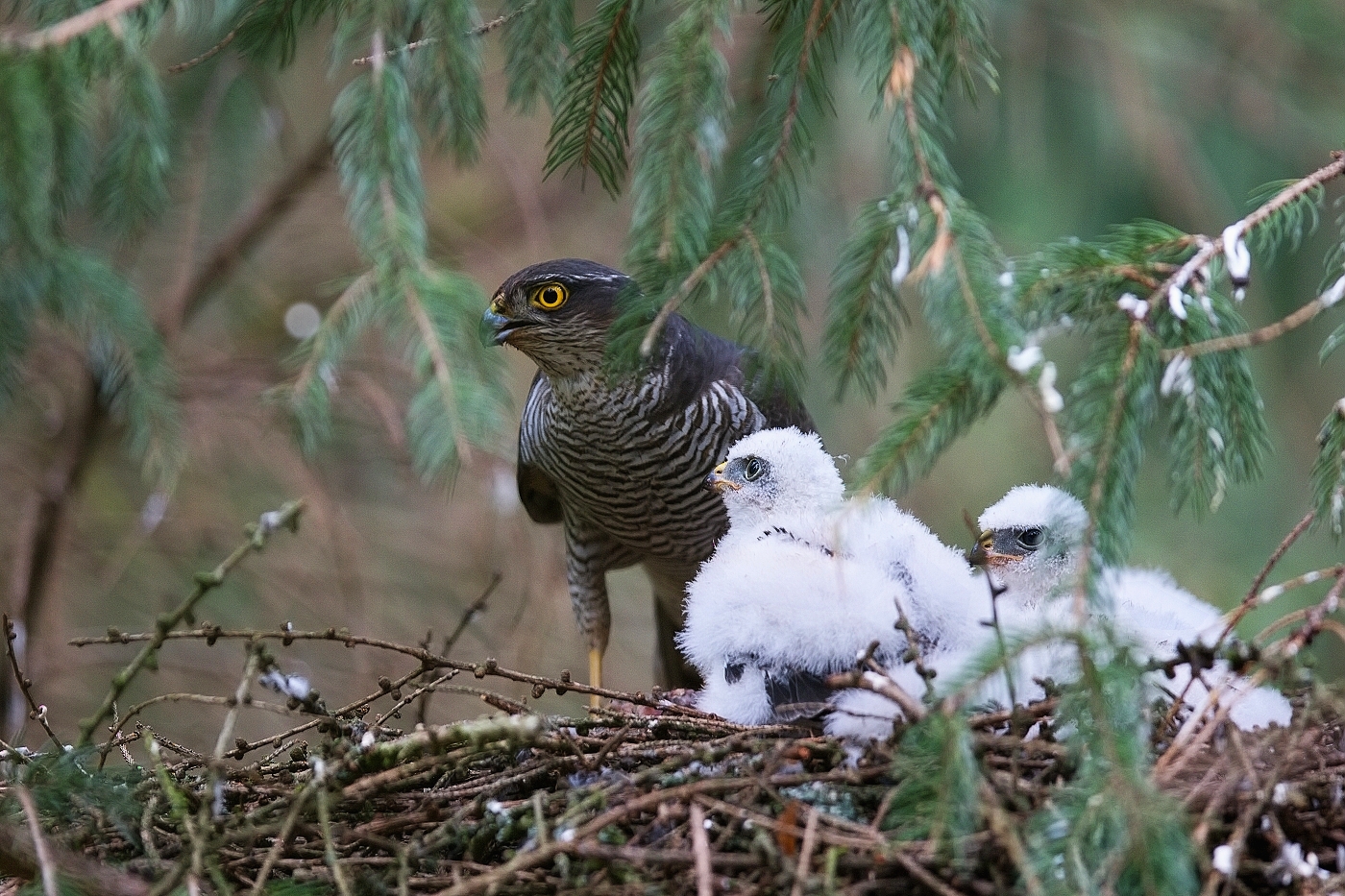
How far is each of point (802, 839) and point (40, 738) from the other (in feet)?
14.4

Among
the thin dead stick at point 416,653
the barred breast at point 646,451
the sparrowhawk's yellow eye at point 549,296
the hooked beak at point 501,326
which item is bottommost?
the thin dead stick at point 416,653

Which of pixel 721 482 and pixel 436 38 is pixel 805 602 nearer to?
pixel 721 482

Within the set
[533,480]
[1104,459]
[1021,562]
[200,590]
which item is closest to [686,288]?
[1104,459]

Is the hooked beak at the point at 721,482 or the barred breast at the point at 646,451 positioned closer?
the hooked beak at the point at 721,482

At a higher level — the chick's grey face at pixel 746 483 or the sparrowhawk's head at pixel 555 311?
the sparrowhawk's head at pixel 555 311

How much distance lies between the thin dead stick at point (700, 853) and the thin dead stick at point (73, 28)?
149 cm

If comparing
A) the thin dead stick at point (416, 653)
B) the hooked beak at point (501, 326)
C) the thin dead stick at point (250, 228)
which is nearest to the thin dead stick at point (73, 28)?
the thin dead stick at point (416, 653)

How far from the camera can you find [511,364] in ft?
19.3

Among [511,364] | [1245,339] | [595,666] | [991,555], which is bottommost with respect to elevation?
[1245,339]

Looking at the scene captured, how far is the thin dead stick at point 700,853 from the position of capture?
1.88 meters

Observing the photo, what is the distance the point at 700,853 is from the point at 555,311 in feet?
7.03

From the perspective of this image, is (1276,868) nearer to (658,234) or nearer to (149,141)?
(658,234)

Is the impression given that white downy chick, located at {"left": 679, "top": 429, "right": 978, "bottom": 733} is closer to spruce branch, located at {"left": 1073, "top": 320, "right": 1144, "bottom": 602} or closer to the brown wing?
spruce branch, located at {"left": 1073, "top": 320, "right": 1144, "bottom": 602}

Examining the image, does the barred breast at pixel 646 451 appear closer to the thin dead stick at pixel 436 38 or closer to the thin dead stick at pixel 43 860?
the thin dead stick at pixel 436 38
